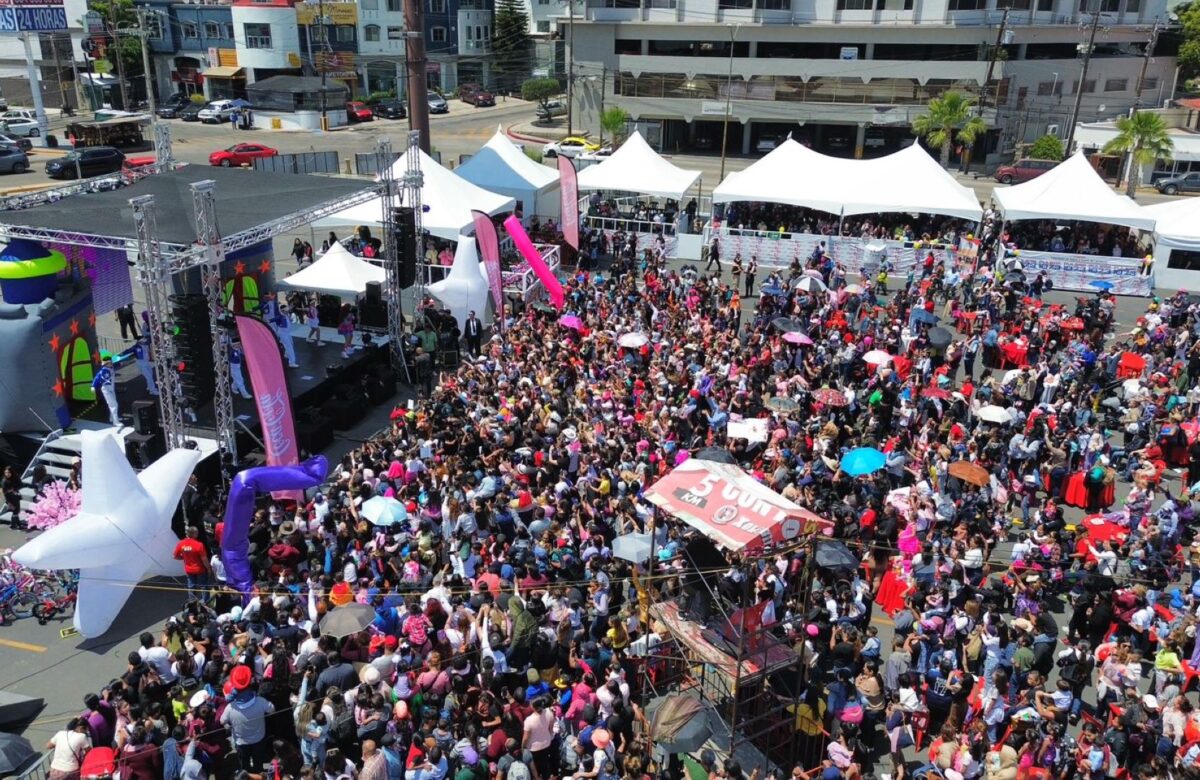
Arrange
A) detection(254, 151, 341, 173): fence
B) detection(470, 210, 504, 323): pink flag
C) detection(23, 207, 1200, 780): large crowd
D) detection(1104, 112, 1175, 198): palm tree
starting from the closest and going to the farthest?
1. detection(23, 207, 1200, 780): large crowd
2. detection(470, 210, 504, 323): pink flag
3. detection(1104, 112, 1175, 198): palm tree
4. detection(254, 151, 341, 173): fence

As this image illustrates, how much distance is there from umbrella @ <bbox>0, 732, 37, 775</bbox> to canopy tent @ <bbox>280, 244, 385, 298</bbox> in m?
13.5

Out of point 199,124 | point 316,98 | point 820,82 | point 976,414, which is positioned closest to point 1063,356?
point 976,414

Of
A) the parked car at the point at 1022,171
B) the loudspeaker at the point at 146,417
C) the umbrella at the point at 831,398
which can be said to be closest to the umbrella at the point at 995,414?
the umbrella at the point at 831,398

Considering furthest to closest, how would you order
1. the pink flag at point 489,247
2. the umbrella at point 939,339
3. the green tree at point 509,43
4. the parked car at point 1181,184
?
the green tree at point 509,43
the parked car at point 1181,184
the pink flag at point 489,247
the umbrella at point 939,339

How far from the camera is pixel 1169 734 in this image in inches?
356

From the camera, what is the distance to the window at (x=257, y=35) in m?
59.8

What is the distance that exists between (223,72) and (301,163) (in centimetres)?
2422

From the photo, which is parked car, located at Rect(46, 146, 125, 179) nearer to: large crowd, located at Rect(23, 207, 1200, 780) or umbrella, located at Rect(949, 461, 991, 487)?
large crowd, located at Rect(23, 207, 1200, 780)

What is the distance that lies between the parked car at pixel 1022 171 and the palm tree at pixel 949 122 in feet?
8.97

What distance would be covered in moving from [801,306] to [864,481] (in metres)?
8.27

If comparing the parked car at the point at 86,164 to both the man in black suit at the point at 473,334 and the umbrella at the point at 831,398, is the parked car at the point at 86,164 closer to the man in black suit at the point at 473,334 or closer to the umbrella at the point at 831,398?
the man in black suit at the point at 473,334

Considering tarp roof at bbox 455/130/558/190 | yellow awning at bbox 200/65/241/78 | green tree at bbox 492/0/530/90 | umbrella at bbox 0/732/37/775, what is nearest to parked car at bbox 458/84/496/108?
green tree at bbox 492/0/530/90

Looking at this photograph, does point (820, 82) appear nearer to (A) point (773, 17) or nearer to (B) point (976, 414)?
(A) point (773, 17)

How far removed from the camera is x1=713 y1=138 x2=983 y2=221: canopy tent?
90.3 feet
